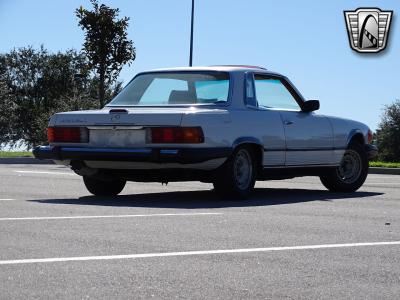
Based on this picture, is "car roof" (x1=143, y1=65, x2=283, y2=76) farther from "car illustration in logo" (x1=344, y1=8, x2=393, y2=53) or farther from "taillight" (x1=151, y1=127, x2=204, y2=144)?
"car illustration in logo" (x1=344, y1=8, x2=393, y2=53)

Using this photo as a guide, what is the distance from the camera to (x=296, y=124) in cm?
1320

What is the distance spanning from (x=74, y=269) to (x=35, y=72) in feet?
265

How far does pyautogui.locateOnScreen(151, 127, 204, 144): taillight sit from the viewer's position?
37.7 ft

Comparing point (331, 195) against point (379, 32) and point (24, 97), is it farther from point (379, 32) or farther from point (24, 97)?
point (24, 97)

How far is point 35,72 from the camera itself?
85.4 m

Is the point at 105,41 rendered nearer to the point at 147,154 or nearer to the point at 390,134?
the point at 147,154

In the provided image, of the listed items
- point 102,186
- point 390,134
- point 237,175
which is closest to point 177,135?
point 237,175

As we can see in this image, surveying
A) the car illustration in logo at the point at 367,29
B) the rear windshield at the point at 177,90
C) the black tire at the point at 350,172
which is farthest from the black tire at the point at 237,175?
the car illustration in logo at the point at 367,29

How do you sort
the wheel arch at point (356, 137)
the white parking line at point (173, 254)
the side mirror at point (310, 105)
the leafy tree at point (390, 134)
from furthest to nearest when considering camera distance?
the leafy tree at point (390, 134) < the wheel arch at point (356, 137) < the side mirror at point (310, 105) < the white parking line at point (173, 254)

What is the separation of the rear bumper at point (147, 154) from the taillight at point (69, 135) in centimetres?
11

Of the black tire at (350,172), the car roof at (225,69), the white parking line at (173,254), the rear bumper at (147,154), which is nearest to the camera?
the white parking line at (173,254)

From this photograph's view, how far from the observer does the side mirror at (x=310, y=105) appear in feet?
44.3

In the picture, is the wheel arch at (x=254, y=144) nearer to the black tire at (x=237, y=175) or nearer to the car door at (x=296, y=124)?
the black tire at (x=237, y=175)

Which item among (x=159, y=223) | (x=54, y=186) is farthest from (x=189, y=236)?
(x=54, y=186)
